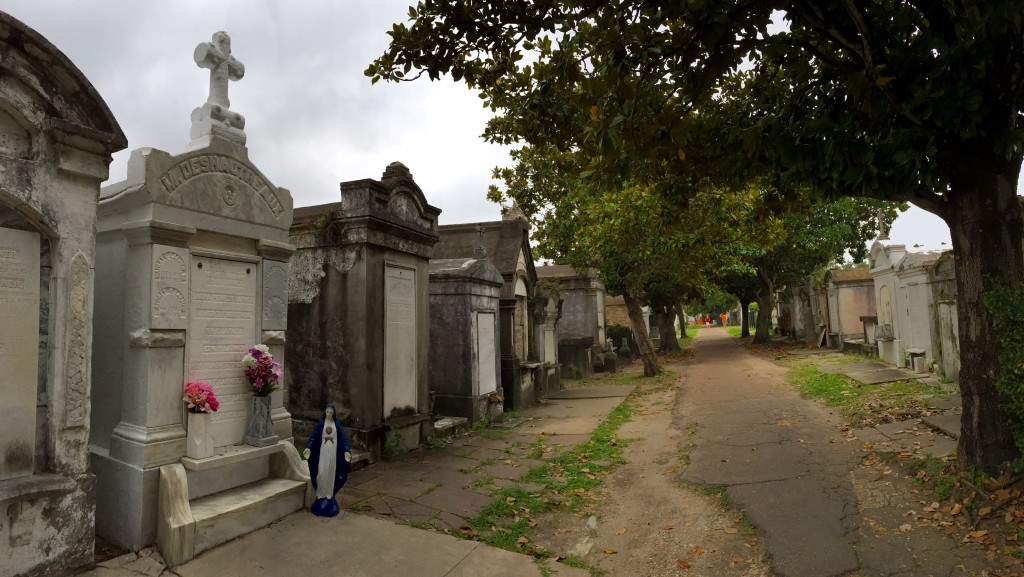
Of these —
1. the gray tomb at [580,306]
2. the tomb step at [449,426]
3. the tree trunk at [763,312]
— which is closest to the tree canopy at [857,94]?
the tomb step at [449,426]

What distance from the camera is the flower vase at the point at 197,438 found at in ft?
14.5

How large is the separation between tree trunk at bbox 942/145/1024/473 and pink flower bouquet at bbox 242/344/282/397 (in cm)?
612

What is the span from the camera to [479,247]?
10422 mm

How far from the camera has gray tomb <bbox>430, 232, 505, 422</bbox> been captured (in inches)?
371

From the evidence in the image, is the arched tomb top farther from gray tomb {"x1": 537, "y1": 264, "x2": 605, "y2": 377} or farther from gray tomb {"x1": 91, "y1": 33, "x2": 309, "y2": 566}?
gray tomb {"x1": 537, "y1": 264, "x2": 605, "y2": 377}

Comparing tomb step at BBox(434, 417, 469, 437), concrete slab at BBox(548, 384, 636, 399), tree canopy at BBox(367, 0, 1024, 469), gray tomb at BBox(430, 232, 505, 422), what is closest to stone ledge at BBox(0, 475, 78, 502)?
tree canopy at BBox(367, 0, 1024, 469)

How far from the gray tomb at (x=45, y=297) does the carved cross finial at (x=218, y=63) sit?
1.54 metres

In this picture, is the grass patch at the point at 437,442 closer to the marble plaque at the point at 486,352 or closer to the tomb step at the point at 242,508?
the marble plaque at the point at 486,352

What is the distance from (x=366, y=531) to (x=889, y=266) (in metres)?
14.2

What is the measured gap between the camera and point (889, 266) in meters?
13.7

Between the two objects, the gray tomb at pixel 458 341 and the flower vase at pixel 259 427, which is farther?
the gray tomb at pixel 458 341

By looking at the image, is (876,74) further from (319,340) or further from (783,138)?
(319,340)

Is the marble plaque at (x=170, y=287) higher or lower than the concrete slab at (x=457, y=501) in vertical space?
higher

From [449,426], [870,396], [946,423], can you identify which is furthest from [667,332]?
[946,423]
